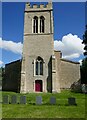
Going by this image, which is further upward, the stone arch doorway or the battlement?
the battlement

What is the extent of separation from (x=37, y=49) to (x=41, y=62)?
213 cm

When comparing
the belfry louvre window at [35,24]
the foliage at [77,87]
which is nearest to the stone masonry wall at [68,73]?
the foliage at [77,87]

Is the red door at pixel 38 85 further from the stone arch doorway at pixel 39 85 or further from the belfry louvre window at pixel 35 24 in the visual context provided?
the belfry louvre window at pixel 35 24

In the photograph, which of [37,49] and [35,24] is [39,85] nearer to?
[37,49]

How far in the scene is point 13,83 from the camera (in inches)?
1551

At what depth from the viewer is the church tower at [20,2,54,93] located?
34.3 m

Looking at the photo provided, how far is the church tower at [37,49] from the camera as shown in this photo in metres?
34.3

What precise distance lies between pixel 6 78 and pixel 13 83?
352cm

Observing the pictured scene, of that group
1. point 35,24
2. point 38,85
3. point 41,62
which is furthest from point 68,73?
point 35,24

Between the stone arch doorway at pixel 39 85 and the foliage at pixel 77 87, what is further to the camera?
the foliage at pixel 77 87

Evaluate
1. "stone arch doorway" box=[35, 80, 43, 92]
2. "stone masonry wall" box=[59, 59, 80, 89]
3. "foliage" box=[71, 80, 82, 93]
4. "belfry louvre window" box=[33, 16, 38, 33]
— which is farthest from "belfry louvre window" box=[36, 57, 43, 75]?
"foliage" box=[71, 80, 82, 93]

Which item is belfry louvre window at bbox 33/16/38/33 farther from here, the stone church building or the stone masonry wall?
the stone masonry wall

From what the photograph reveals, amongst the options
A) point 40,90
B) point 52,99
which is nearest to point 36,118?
point 52,99

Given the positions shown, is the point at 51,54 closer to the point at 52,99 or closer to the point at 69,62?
the point at 69,62
